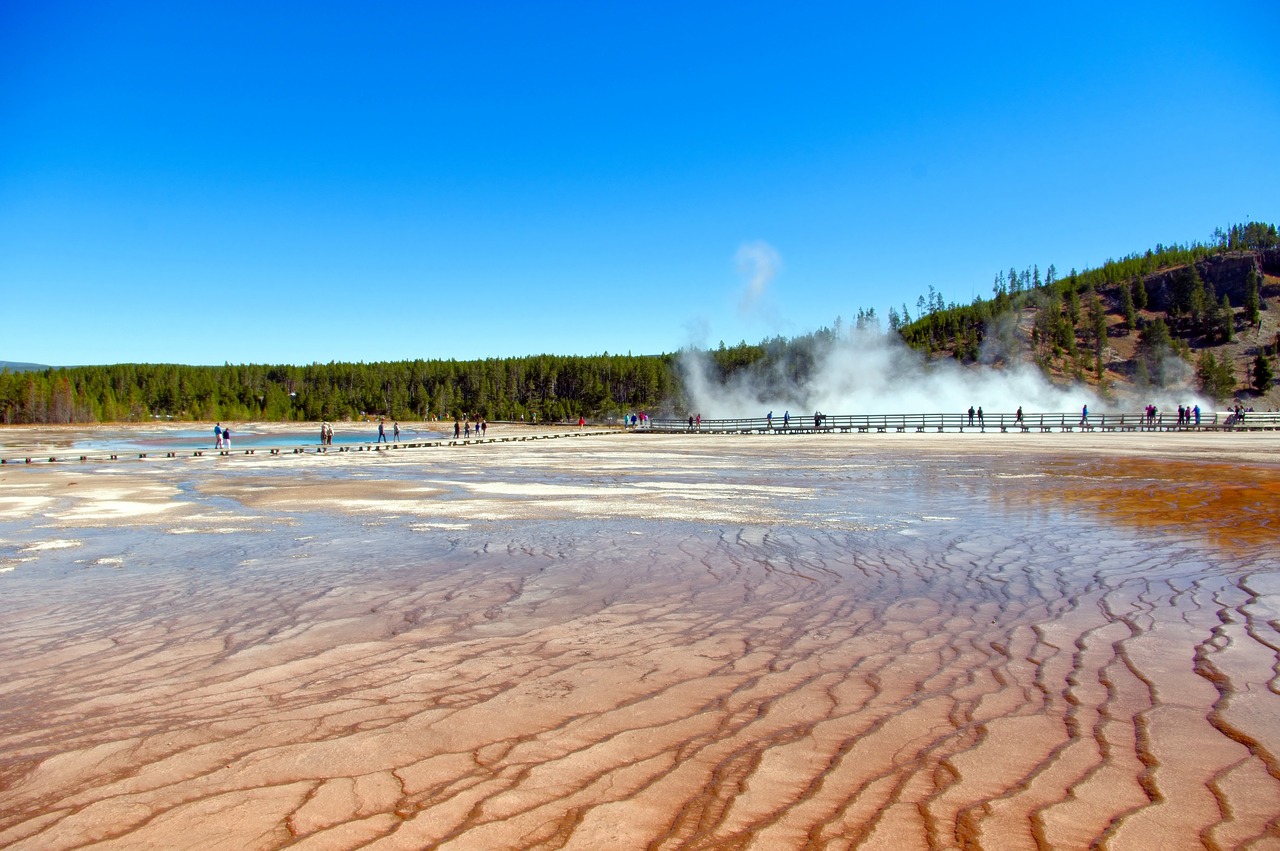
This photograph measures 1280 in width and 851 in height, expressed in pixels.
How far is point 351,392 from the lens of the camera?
445 ft

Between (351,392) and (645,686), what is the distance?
459 feet

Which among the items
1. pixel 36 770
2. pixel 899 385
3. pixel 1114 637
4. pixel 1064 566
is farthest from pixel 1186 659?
pixel 899 385

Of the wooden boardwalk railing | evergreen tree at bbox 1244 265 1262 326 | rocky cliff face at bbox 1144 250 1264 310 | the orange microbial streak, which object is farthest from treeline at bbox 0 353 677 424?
the orange microbial streak

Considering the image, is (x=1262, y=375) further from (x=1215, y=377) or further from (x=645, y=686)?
(x=645, y=686)

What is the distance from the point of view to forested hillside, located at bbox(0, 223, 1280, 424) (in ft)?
342

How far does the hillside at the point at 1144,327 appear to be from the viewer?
331 feet

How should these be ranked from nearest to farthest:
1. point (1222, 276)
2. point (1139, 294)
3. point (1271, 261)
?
point (1139, 294)
point (1222, 276)
point (1271, 261)

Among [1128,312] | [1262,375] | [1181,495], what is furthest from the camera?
[1128,312]

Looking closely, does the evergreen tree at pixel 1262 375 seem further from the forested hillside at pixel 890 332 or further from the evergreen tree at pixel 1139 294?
the evergreen tree at pixel 1139 294

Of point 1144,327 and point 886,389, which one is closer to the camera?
point 886,389

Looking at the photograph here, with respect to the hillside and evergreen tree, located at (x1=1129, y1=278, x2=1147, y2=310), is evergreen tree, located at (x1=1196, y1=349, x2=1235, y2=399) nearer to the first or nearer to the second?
the hillside

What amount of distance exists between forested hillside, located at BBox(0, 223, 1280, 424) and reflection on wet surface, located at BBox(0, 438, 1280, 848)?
300 feet

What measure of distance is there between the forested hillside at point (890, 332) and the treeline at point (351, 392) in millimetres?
329

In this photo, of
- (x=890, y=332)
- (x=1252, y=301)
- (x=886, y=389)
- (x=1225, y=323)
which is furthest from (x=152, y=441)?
(x=1252, y=301)
